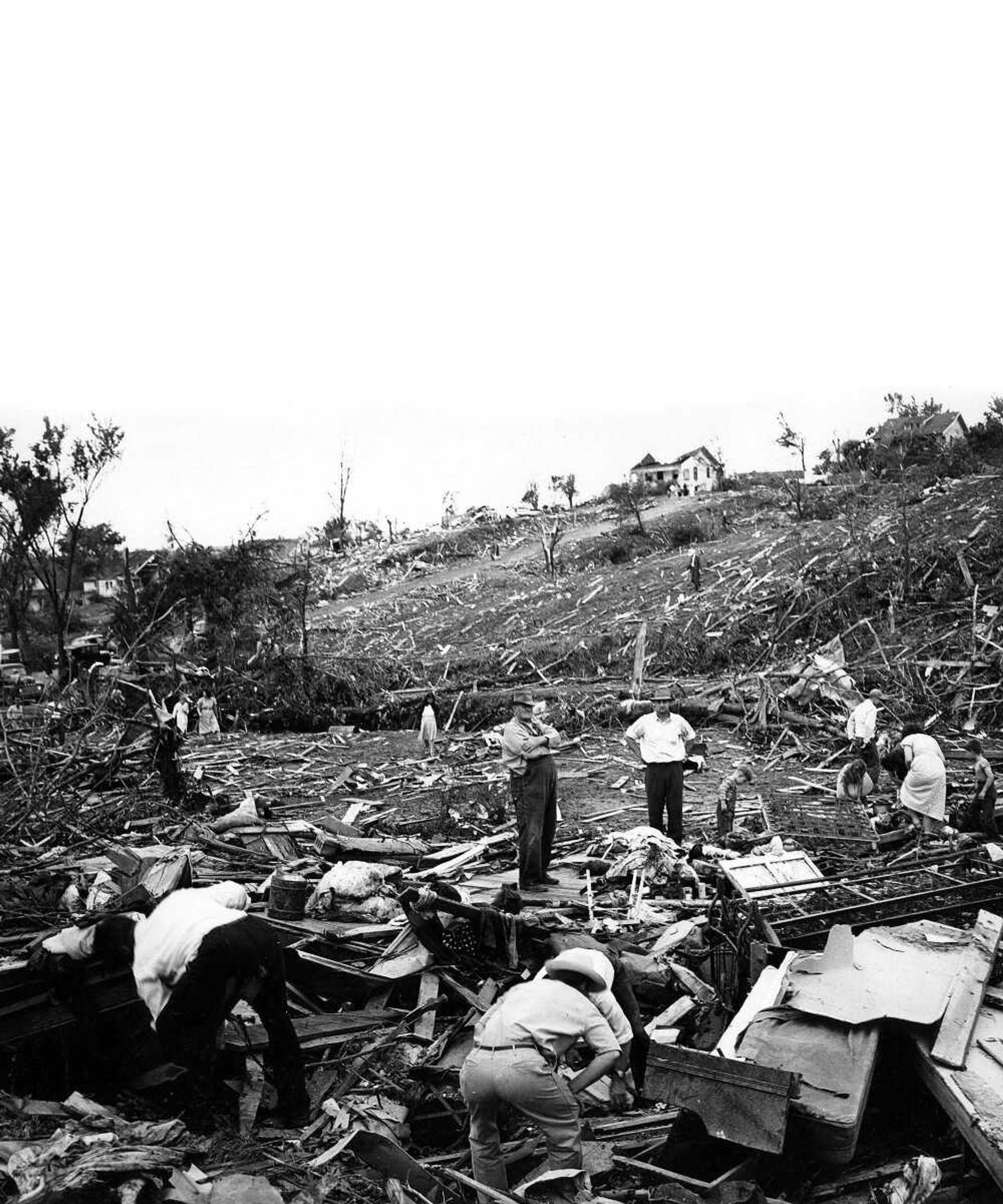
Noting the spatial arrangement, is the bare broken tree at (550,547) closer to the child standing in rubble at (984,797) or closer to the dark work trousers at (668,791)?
the dark work trousers at (668,791)

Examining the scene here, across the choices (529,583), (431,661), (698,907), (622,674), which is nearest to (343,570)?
(529,583)

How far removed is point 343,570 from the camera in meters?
42.9

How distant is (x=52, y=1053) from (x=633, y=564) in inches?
1141

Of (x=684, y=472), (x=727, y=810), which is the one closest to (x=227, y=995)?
(x=727, y=810)

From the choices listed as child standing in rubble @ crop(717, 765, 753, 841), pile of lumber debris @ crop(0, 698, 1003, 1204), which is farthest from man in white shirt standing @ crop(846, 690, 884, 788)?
child standing in rubble @ crop(717, 765, 753, 841)

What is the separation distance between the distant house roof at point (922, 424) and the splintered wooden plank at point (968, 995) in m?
45.2

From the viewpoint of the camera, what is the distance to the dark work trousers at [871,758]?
10516mm

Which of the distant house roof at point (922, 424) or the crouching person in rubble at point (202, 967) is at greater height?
the distant house roof at point (922, 424)

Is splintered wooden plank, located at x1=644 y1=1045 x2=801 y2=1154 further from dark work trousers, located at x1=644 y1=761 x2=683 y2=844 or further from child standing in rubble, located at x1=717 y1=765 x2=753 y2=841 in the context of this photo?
child standing in rubble, located at x1=717 y1=765 x2=753 y2=841

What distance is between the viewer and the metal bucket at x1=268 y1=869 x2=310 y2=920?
7.07m

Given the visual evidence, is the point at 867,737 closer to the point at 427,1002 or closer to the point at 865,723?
the point at 865,723

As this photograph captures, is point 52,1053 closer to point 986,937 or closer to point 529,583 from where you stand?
point 986,937

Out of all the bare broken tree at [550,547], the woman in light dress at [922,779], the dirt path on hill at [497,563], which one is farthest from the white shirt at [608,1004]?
the bare broken tree at [550,547]

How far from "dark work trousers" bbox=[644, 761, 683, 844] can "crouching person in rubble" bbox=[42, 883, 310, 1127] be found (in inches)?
199
